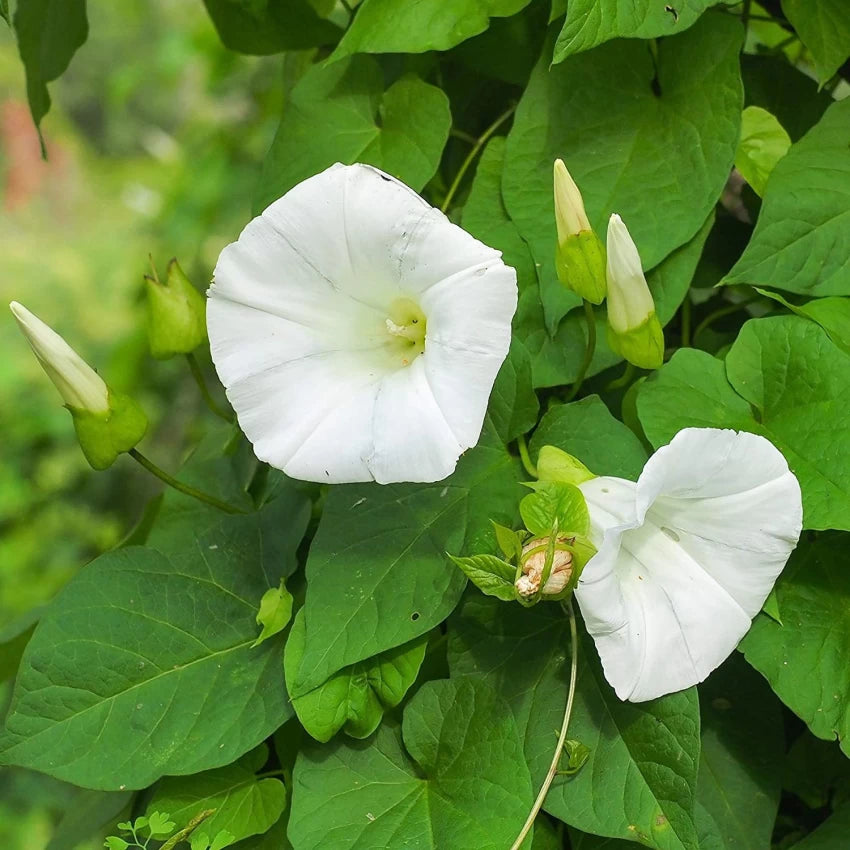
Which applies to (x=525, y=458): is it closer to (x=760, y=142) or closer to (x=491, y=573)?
(x=491, y=573)

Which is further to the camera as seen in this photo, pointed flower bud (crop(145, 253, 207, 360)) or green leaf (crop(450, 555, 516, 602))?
pointed flower bud (crop(145, 253, 207, 360))

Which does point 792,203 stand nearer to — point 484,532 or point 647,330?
point 647,330

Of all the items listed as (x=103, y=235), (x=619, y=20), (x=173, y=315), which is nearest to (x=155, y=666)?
(x=173, y=315)

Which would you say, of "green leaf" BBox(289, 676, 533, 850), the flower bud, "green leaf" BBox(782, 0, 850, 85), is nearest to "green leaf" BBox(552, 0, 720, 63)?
"green leaf" BBox(782, 0, 850, 85)

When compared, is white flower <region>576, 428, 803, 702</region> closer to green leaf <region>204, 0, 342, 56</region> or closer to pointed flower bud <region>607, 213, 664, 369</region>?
pointed flower bud <region>607, 213, 664, 369</region>

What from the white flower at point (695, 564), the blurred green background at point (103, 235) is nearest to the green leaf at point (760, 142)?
the white flower at point (695, 564)
